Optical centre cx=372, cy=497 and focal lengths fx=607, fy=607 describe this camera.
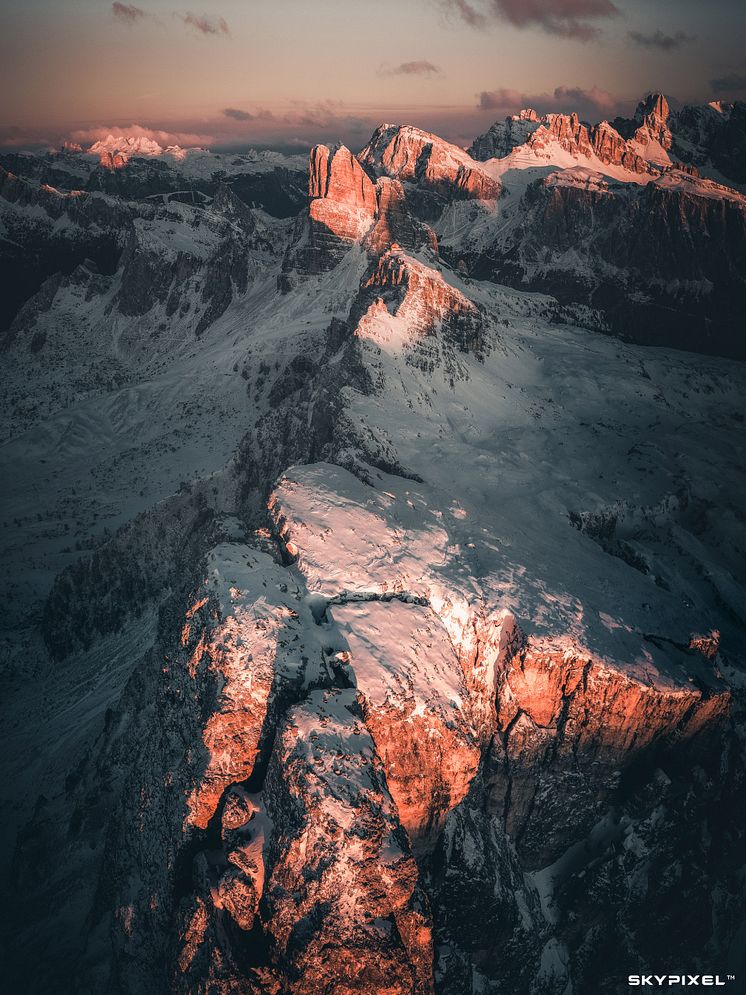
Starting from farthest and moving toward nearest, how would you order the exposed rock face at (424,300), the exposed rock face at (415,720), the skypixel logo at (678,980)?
the exposed rock face at (424,300) → the skypixel logo at (678,980) → the exposed rock face at (415,720)

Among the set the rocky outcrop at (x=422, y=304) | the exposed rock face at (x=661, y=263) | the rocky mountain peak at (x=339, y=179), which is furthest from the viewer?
the exposed rock face at (x=661, y=263)

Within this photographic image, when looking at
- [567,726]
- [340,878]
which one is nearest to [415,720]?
[340,878]

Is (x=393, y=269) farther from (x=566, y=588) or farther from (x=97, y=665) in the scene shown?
(x=97, y=665)

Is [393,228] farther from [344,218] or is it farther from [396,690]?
[396,690]

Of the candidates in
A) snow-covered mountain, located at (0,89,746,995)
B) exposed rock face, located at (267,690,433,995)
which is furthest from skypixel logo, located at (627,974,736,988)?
exposed rock face, located at (267,690,433,995)

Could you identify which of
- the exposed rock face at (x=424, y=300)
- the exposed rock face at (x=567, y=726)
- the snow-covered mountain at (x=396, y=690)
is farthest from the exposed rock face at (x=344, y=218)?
the exposed rock face at (x=567, y=726)

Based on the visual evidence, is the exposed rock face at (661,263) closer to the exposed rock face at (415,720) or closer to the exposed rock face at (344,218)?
the exposed rock face at (344,218)

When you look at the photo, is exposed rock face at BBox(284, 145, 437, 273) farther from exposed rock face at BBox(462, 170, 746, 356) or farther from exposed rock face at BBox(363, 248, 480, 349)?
exposed rock face at BBox(462, 170, 746, 356)
